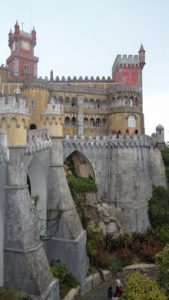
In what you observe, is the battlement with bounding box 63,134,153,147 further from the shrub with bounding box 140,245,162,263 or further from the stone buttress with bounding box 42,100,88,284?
the shrub with bounding box 140,245,162,263

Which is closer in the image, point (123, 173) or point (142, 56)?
point (123, 173)

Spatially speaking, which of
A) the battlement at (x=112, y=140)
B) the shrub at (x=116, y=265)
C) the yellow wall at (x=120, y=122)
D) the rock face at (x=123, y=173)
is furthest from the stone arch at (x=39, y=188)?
the yellow wall at (x=120, y=122)

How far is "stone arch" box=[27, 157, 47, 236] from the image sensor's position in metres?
20.8

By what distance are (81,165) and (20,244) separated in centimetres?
1848

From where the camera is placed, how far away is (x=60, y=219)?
69.5 feet

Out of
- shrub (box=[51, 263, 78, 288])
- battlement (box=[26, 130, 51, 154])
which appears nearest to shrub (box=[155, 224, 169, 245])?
shrub (box=[51, 263, 78, 288])

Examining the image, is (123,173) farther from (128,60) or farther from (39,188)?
(128,60)

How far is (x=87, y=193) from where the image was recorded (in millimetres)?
29328

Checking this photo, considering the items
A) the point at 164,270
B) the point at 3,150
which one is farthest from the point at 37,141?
the point at 164,270

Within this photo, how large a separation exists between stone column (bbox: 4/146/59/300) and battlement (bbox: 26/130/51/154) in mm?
2447

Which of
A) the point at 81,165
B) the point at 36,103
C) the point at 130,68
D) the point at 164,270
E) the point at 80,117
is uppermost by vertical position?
the point at 130,68

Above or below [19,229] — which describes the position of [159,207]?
below

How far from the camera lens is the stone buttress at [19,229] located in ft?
49.7

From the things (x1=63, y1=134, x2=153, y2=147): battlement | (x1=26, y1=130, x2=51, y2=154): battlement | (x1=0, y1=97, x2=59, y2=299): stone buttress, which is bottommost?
(x1=0, y1=97, x2=59, y2=299): stone buttress
